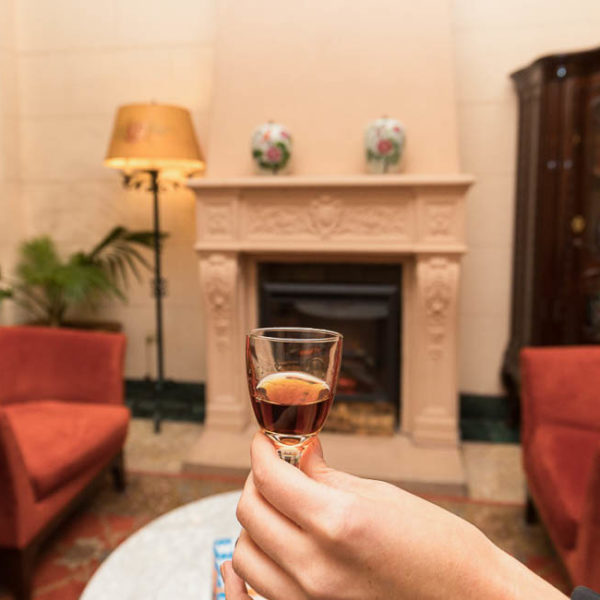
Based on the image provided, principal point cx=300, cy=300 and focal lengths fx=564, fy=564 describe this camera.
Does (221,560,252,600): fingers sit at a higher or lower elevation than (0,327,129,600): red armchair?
higher

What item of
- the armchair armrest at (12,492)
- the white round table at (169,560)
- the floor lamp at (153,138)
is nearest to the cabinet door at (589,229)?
the floor lamp at (153,138)

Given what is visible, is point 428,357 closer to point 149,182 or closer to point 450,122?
point 450,122

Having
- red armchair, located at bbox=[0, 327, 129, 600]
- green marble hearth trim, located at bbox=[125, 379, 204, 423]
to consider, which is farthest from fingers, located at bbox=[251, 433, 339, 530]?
green marble hearth trim, located at bbox=[125, 379, 204, 423]

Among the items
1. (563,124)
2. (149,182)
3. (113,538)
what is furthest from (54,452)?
(563,124)

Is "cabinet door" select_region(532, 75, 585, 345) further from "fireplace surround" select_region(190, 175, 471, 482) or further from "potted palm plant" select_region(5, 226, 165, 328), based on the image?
"potted palm plant" select_region(5, 226, 165, 328)

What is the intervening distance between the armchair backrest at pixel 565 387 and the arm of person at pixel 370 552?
178 centimetres

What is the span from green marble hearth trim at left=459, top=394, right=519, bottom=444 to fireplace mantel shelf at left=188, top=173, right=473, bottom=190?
4.31ft

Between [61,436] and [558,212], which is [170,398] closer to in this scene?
[61,436]

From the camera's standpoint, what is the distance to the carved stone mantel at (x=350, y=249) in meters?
2.63

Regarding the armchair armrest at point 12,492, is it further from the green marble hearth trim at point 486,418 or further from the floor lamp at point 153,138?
the green marble hearth trim at point 486,418

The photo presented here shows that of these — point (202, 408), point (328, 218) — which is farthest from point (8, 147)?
point (328, 218)

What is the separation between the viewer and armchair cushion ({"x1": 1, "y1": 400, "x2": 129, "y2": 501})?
1.77m

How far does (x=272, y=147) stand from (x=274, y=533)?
2511 mm

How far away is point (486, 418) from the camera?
10.6 feet
